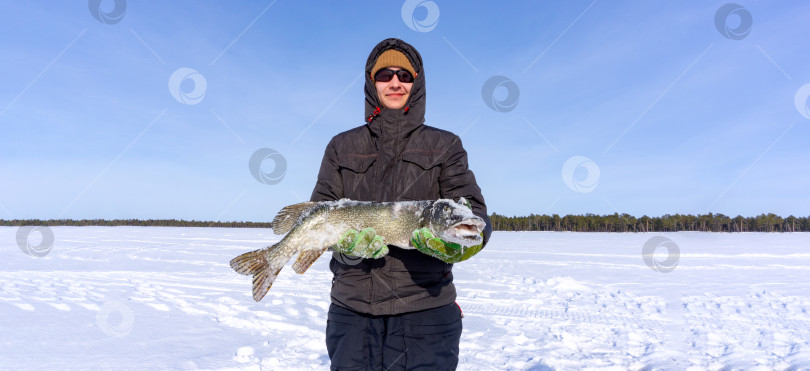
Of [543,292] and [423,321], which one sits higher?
Result: [423,321]

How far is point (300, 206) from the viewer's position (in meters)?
3.43

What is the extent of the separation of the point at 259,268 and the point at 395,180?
47.9 inches

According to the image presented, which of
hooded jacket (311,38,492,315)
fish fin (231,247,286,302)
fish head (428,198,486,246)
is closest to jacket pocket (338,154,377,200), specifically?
hooded jacket (311,38,492,315)

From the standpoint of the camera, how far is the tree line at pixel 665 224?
54094mm

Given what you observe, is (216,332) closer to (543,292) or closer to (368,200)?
(368,200)

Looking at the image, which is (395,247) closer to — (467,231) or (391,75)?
(467,231)

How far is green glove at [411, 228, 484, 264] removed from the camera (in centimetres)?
270

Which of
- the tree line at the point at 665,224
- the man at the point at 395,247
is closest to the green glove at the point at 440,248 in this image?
the man at the point at 395,247

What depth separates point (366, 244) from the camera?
287cm

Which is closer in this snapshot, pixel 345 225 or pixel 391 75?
pixel 345 225

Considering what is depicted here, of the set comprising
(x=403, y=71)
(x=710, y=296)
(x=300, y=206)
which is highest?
(x=403, y=71)

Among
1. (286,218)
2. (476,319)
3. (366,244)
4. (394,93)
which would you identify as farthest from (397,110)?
(476,319)

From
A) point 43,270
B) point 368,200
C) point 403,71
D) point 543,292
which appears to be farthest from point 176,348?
point 43,270

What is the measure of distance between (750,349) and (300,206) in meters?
6.48
